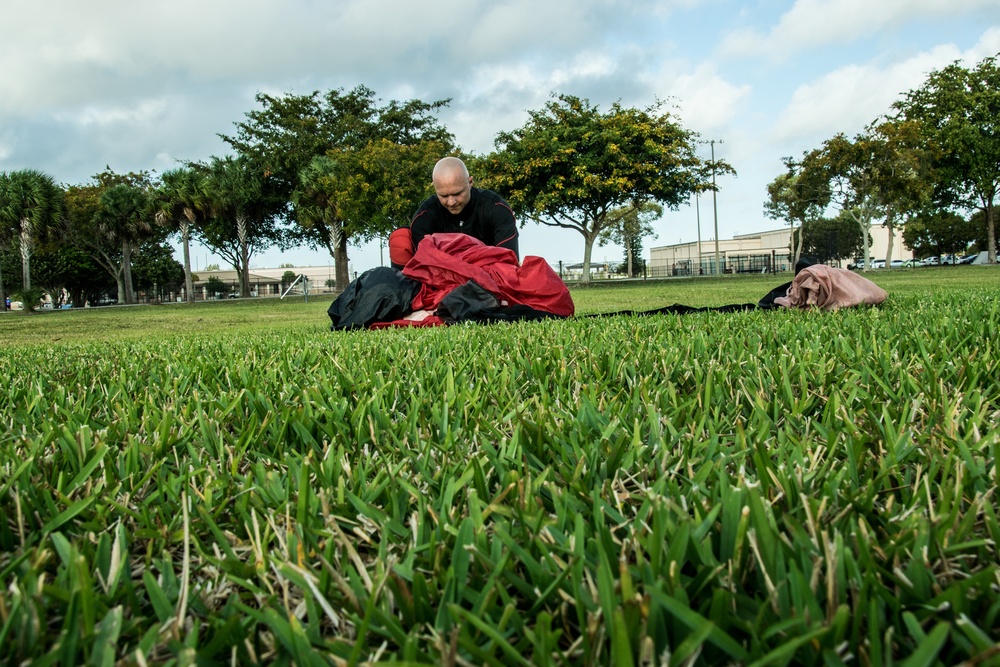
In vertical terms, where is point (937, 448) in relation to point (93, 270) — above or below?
below

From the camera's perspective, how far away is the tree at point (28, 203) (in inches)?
1075

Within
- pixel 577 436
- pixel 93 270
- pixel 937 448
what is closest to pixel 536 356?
pixel 577 436

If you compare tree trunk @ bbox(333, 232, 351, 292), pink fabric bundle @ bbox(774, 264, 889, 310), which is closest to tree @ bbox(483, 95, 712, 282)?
tree trunk @ bbox(333, 232, 351, 292)

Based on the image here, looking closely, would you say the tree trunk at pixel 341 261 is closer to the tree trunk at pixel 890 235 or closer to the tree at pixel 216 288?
the tree trunk at pixel 890 235

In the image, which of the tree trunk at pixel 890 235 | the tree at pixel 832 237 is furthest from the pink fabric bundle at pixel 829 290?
the tree at pixel 832 237

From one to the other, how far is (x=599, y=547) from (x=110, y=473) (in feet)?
2.71

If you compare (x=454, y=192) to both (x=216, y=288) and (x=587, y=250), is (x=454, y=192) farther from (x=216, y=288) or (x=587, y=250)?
(x=216, y=288)

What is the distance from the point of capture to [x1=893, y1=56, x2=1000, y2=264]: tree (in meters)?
32.5

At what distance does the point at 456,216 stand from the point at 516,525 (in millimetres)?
5984

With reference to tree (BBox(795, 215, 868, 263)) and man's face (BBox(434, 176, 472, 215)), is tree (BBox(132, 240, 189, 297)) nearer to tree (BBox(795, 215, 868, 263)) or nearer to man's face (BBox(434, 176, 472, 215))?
man's face (BBox(434, 176, 472, 215))

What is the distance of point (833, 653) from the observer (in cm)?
50

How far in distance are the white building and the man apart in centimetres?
6118

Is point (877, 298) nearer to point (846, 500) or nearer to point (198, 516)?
point (846, 500)

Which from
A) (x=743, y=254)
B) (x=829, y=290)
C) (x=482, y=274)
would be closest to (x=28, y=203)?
(x=482, y=274)
